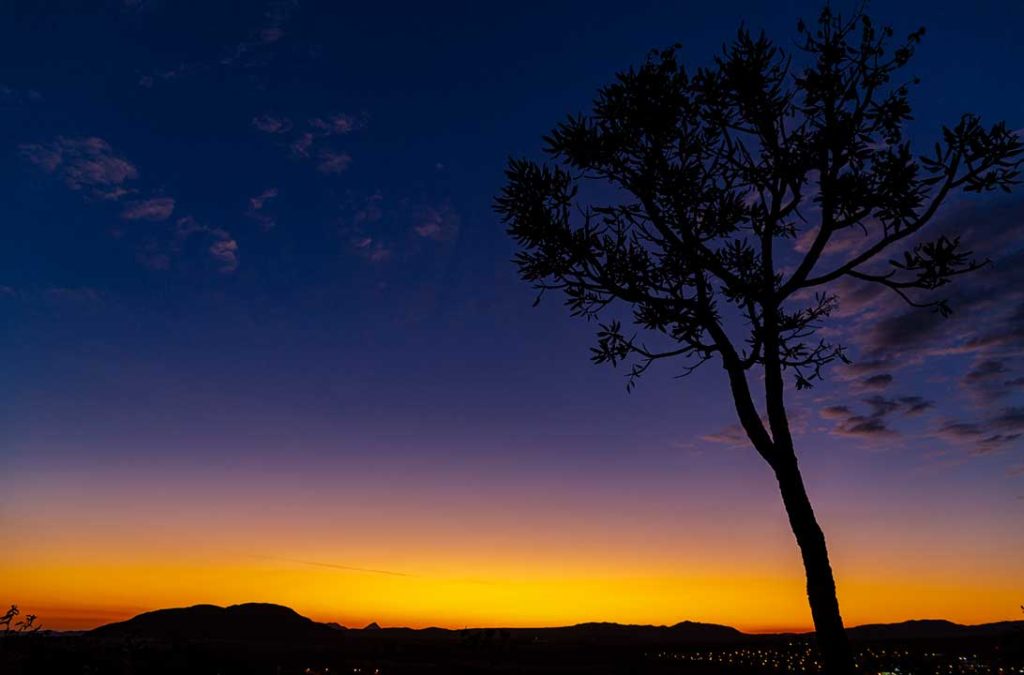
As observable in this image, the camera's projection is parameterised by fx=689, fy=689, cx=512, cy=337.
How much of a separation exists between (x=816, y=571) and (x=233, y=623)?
11730 centimetres

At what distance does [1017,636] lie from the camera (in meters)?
20.6

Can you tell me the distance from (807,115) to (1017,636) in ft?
58.5

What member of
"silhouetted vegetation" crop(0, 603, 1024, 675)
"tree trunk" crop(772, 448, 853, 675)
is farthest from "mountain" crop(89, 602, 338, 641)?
"tree trunk" crop(772, 448, 853, 675)

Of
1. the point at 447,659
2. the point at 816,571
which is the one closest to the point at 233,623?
the point at 447,659

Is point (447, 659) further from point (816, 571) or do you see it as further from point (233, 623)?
point (233, 623)

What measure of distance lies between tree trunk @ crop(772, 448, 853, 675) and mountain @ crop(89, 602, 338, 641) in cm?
9538

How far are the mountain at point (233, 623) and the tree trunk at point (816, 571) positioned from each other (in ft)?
313

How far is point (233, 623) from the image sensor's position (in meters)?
109

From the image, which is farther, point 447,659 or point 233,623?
point 233,623

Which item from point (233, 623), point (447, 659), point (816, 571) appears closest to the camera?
point (816, 571)

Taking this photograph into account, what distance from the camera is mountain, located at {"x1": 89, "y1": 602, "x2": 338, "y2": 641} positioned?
98.4m

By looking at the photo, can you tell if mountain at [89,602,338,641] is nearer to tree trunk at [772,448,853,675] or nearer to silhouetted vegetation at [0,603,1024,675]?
silhouetted vegetation at [0,603,1024,675]

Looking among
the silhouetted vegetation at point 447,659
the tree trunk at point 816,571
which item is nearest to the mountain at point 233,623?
the silhouetted vegetation at point 447,659

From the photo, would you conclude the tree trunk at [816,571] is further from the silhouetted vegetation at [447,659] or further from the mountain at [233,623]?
the mountain at [233,623]
